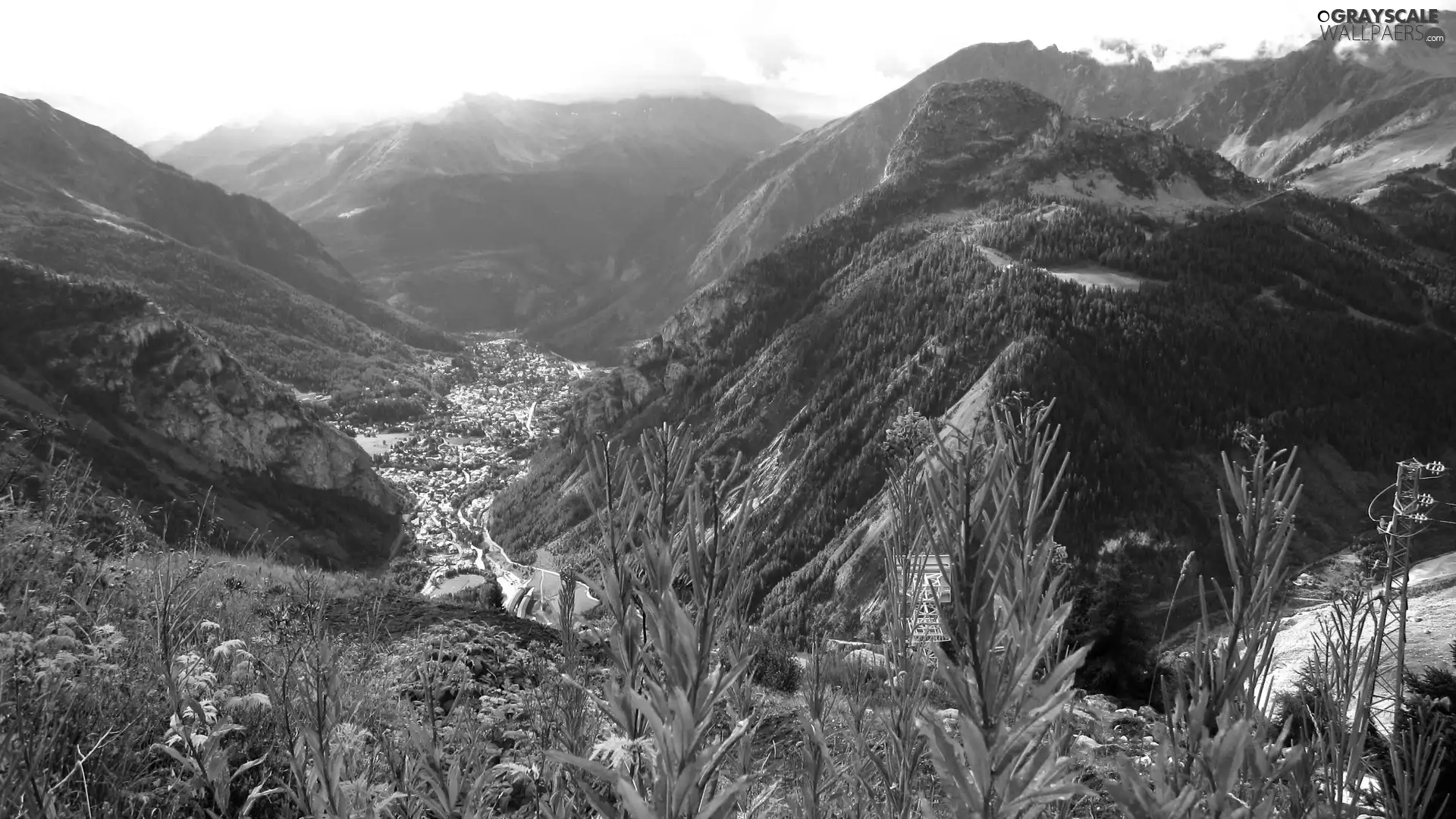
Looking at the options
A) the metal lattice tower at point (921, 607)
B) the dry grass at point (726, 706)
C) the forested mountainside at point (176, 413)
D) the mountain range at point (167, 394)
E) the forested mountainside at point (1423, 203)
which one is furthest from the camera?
the forested mountainside at point (1423, 203)

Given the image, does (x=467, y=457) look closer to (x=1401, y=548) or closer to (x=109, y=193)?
(x=109, y=193)

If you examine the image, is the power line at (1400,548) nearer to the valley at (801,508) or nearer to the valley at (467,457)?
the valley at (801,508)

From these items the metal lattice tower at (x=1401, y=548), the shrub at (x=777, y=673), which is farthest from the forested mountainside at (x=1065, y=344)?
the metal lattice tower at (x=1401, y=548)

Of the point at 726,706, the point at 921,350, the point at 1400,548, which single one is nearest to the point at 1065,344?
the point at 921,350

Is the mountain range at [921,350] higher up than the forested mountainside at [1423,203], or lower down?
lower down

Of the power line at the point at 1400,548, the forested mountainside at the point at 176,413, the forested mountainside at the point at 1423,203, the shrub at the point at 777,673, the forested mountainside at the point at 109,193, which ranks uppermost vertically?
the forested mountainside at the point at 1423,203

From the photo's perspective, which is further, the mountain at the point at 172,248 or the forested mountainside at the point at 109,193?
the forested mountainside at the point at 109,193

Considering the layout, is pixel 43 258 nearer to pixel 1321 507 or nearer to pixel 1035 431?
pixel 1035 431

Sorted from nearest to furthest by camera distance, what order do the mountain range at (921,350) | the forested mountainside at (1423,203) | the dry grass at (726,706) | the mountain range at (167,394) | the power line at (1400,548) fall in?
the dry grass at (726,706), the power line at (1400,548), the mountain range at (167,394), the mountain range at (921,350), the forested mountainside at (1423,203)

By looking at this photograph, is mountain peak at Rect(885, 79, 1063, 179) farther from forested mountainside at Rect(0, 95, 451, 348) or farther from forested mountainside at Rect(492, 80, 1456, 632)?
forested mountainside at Rect(0, 95, 451, 348)
